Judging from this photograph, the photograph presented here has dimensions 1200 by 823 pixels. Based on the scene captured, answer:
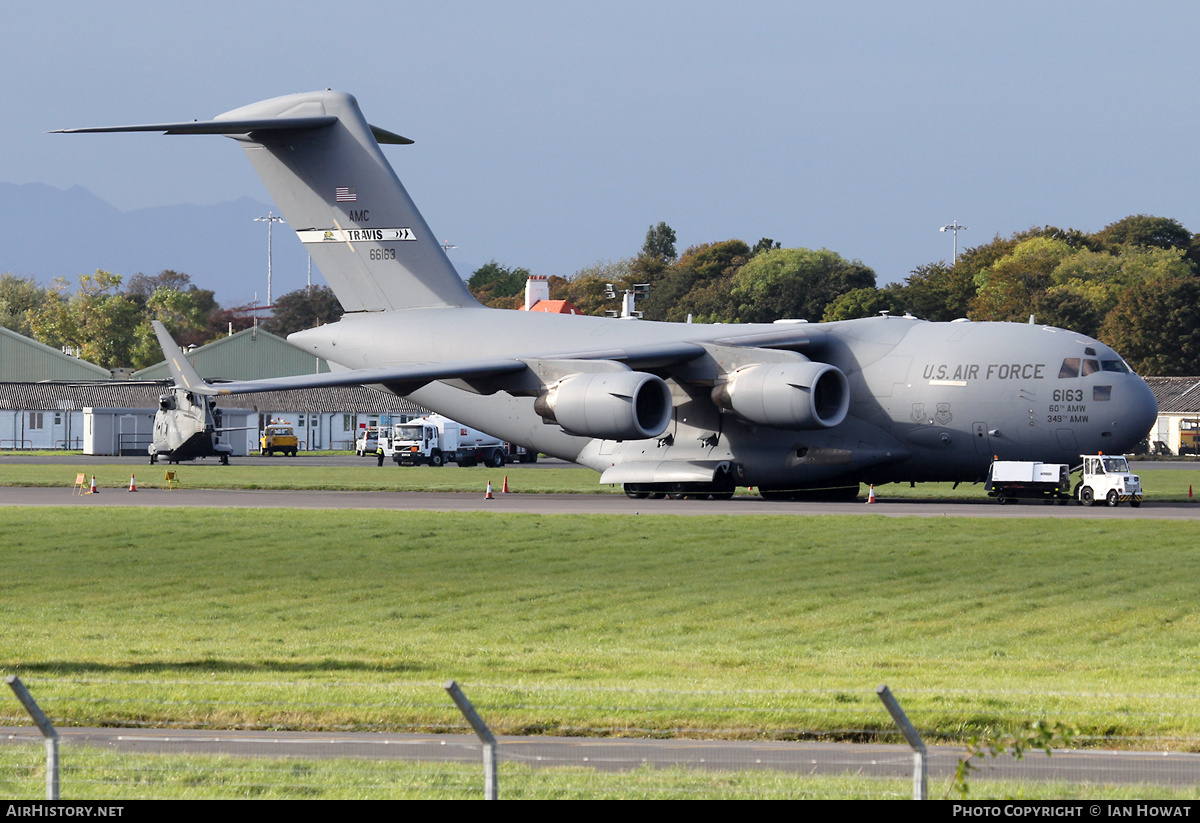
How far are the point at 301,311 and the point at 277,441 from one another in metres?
71.7

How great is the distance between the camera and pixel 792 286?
127m

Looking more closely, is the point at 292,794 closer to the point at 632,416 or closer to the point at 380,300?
the point at 632,416

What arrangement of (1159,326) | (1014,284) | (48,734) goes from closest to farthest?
(48,734) → (1159,326) → (1014,284)

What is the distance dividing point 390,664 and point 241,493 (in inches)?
1145

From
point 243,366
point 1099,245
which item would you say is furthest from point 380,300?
Answer: point 1099,245

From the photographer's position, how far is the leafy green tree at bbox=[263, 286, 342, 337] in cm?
15812

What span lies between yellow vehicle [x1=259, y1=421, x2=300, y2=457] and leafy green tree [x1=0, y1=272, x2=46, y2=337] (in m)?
92.5

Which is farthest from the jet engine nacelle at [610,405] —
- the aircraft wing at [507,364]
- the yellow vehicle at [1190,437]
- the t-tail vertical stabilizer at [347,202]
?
the yellow vehicle at [1190,437]

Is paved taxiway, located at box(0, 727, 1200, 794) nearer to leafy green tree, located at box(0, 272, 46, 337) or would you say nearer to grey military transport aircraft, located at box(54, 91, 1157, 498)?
grey military transport aircraft, located at box(54, 91, 1157, 498)

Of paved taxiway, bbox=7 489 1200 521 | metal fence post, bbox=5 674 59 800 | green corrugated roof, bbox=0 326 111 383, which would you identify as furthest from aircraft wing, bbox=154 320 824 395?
green corrugated roof, bbox=0 326 111 383

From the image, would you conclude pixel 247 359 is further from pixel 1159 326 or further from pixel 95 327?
pixel 1159 326

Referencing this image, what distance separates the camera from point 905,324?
3816 centimetres

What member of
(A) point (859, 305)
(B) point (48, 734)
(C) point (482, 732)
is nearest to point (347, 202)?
(B) point (48, 734)

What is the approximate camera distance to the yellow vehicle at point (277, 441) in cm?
8950
